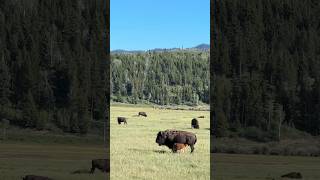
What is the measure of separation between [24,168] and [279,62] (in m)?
128

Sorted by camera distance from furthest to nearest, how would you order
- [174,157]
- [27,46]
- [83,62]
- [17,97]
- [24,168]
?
[27,46] < [83,62] < [17,97] < [174,157] < [24,168]

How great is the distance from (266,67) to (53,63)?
57.3 meters

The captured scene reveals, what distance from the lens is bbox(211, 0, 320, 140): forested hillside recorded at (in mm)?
129875

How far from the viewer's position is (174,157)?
145 ft

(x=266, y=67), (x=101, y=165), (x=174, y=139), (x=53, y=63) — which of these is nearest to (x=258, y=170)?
(x=174, y=139)

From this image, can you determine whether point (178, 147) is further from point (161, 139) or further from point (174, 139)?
point (161, 139)

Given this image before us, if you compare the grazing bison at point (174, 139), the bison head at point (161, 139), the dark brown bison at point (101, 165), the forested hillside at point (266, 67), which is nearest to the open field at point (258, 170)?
the grazing bison at point (174, 139)

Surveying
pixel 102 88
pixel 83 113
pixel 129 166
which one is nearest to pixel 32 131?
pixel 83 113

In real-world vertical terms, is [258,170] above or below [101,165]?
below

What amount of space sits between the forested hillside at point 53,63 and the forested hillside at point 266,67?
99.1 feet

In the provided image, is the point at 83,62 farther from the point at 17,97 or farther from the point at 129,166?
the point at 129,166

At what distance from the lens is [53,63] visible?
6457 inches

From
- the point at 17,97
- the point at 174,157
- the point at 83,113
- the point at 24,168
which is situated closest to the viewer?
the point at 24,168

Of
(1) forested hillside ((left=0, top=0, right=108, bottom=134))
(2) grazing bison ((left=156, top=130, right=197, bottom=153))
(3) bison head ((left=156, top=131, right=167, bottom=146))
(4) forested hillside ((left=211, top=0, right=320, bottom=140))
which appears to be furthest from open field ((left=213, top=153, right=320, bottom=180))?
(1) forested hillside ((left=0, top=0, right=108, bottom=134))
